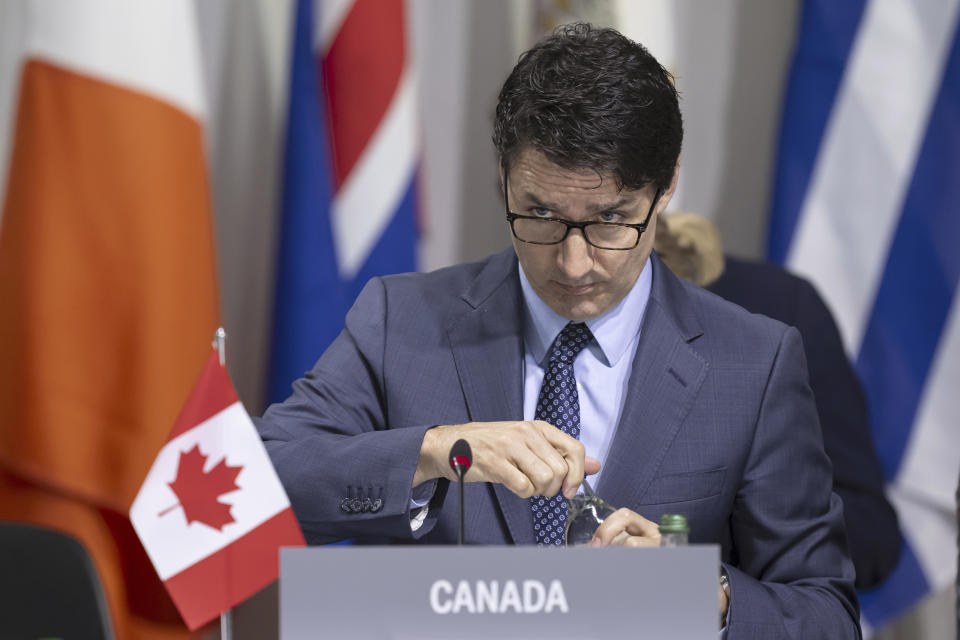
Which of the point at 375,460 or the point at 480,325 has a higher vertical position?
the point at 480,325

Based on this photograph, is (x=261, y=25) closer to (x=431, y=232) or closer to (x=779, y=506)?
(x=431, y=232)

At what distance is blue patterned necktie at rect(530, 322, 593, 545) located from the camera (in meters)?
1.62

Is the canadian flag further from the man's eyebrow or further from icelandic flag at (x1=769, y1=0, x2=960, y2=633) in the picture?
icelandic flag at (x1=769, y1=0, x2=960, y2=633)

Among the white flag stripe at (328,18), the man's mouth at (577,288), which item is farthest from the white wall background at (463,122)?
the man's mouth at (577,288)

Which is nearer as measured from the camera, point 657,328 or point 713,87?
point 657,328

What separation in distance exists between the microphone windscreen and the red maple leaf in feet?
1.39

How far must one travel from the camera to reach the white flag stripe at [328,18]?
3.04 metres

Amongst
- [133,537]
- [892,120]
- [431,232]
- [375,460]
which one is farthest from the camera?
[431,232]

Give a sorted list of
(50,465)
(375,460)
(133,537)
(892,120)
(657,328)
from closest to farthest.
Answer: (375,460) < (657,328) < (50,465) < (133,537) < (892,120)

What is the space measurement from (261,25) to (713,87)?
153 cm

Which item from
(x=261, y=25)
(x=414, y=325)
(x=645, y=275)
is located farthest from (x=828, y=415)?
(x=261, y=25)

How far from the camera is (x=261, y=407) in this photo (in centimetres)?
340

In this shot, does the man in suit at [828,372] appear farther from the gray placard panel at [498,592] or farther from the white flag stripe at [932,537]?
the gray placard panel at [498,592]

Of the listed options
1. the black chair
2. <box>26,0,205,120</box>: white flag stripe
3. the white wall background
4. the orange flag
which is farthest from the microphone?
the white wall background
